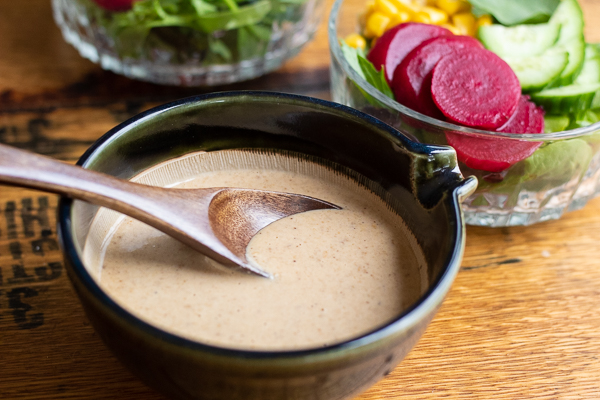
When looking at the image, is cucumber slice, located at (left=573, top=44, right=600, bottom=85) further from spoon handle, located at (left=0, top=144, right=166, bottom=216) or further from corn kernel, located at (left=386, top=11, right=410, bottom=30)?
spoon handle, located at (left=0, top=144, right=166, bottom=216)

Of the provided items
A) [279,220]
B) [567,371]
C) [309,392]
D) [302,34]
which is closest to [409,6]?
[302,34]

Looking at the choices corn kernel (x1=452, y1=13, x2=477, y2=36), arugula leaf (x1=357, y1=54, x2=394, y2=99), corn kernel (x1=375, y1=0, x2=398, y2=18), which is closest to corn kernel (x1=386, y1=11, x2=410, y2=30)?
corn kernel (x1=375, y1=0, x2=398, y2=18)

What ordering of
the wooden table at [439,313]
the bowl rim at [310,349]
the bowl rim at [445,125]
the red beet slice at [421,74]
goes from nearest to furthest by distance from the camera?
the bowl rim at [310,349] < the wooden table at [439,313] < the bowl rim at [445,125] < the red beet slice at [421,74]

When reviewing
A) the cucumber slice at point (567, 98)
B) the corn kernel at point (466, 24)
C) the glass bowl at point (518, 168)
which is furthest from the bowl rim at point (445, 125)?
the corn kernel at point (466, 24)

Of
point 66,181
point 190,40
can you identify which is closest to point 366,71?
point 190,40

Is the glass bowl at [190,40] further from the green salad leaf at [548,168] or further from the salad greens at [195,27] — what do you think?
the green salad leaf at [548,168]

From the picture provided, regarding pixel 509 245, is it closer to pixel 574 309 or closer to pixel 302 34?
pixel 574 309
